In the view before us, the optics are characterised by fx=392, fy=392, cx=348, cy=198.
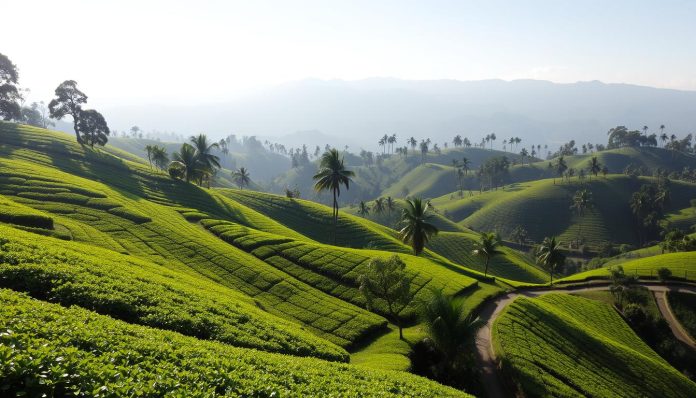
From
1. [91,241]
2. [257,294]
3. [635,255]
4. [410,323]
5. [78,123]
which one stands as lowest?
[635,255]

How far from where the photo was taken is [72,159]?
94438 mm

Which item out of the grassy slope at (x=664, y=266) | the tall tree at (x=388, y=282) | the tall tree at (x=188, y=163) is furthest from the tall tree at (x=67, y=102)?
the grassy slope at (x=664, y=266)

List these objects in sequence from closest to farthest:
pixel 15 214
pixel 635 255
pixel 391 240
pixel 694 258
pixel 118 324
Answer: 1. pixel 118 324
2. pixel 15 214
3. pixel 694 258
4. pixel 391 240
5. pixel 635 255

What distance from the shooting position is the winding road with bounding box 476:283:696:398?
117ft

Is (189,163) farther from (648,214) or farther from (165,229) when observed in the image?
(648,214)

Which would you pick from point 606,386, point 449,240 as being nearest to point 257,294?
point 606,386

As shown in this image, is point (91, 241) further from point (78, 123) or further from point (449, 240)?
point (449, 240)

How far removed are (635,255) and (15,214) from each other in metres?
178

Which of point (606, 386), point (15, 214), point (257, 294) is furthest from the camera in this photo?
point (257, 294)

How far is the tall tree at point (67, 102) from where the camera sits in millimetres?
109312

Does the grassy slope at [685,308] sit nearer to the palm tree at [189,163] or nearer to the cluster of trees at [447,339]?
the cluster of trees at [447,339]

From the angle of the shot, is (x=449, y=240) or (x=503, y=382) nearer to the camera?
(x=503, y=382)

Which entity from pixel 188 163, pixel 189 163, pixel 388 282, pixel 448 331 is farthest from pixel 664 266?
pixel 188 163

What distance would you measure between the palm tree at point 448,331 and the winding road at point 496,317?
3284 mm
